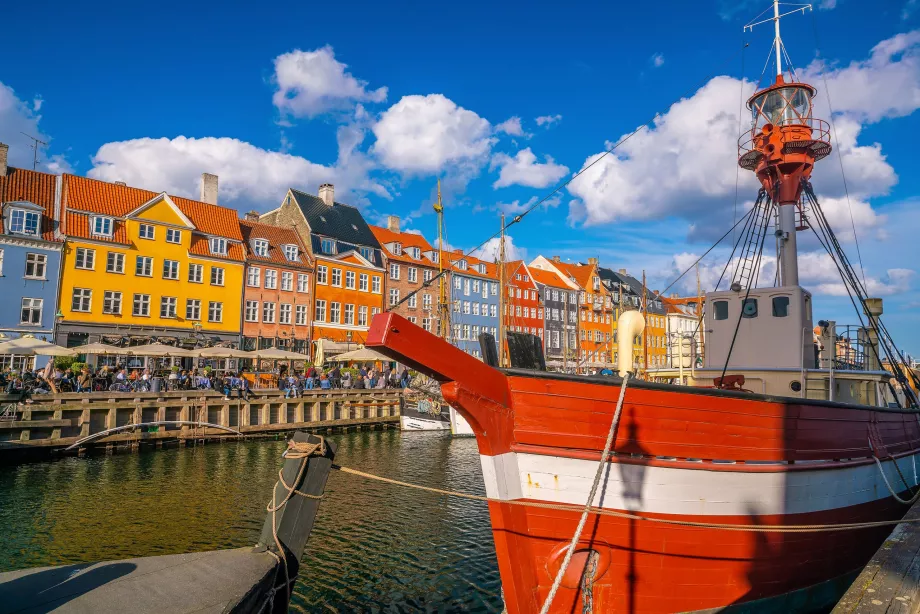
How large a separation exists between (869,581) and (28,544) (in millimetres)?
13834

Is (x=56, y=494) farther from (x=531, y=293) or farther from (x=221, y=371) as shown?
(x=531, y=293)

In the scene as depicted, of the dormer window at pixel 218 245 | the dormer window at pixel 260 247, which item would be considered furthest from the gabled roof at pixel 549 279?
the dormer window at pixel 218 245

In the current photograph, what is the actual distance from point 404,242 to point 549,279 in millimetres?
20718

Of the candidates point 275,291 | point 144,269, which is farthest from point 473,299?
point 144,269

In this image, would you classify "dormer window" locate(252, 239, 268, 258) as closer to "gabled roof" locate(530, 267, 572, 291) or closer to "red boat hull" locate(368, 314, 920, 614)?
"gabled roof" locate(530, 267, 572, 291)

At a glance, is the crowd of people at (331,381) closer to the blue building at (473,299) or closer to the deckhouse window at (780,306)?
the blue building at (473,299)

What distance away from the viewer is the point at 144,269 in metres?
39.5

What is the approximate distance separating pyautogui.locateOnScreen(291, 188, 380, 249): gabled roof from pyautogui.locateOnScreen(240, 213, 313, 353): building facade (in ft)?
10.1

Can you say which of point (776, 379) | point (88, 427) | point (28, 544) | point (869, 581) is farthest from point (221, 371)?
point (869, 581)

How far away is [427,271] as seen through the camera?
192 feet

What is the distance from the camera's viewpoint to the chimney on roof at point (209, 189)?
48.0 metres

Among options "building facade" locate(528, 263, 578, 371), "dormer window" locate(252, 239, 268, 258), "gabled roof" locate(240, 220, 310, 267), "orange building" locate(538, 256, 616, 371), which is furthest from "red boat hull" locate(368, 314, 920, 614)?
"orange building" locate(538, 256, 616, 371)

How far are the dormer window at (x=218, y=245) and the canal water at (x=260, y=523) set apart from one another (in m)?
24.1

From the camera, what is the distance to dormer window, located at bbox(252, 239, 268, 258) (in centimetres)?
4575
